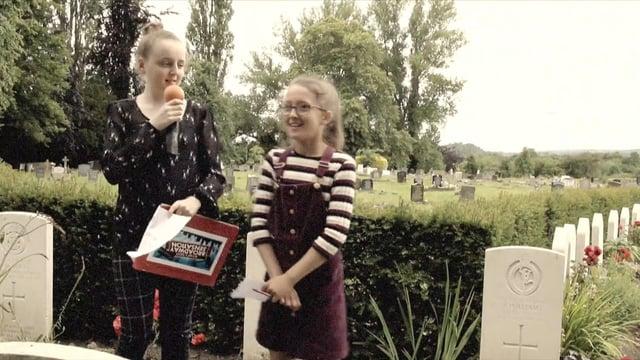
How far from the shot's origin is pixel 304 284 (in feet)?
7.83

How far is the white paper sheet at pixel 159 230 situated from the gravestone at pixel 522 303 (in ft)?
8.40

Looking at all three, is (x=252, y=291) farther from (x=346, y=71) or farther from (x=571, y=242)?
(x=346, y=71)

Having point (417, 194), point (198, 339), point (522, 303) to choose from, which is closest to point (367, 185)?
point (417, 194)

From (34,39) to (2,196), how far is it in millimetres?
25594

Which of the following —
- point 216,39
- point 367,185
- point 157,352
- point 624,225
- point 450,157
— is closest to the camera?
point 157,352

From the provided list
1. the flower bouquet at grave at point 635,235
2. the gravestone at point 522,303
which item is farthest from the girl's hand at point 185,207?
the flower bouquet at grave at point 635,235

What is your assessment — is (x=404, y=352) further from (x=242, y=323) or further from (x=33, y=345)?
(x=33, y=345)

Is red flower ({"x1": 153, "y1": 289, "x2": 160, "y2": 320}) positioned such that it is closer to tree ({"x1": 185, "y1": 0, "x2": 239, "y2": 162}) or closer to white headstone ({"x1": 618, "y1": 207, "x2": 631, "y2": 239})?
white headstone ({"x1": 618, "y1": 207, "x2": 631, "y2": 239})

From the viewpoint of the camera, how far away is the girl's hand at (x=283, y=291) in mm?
2303

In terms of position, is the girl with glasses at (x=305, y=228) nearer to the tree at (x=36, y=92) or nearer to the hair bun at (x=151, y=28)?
the hair bun at (x=151, y=28)

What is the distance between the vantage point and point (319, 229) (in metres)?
2.38

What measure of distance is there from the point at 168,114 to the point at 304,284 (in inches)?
33.1

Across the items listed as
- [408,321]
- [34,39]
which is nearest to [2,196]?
[408,321]

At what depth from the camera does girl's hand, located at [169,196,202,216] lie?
2.46 m
